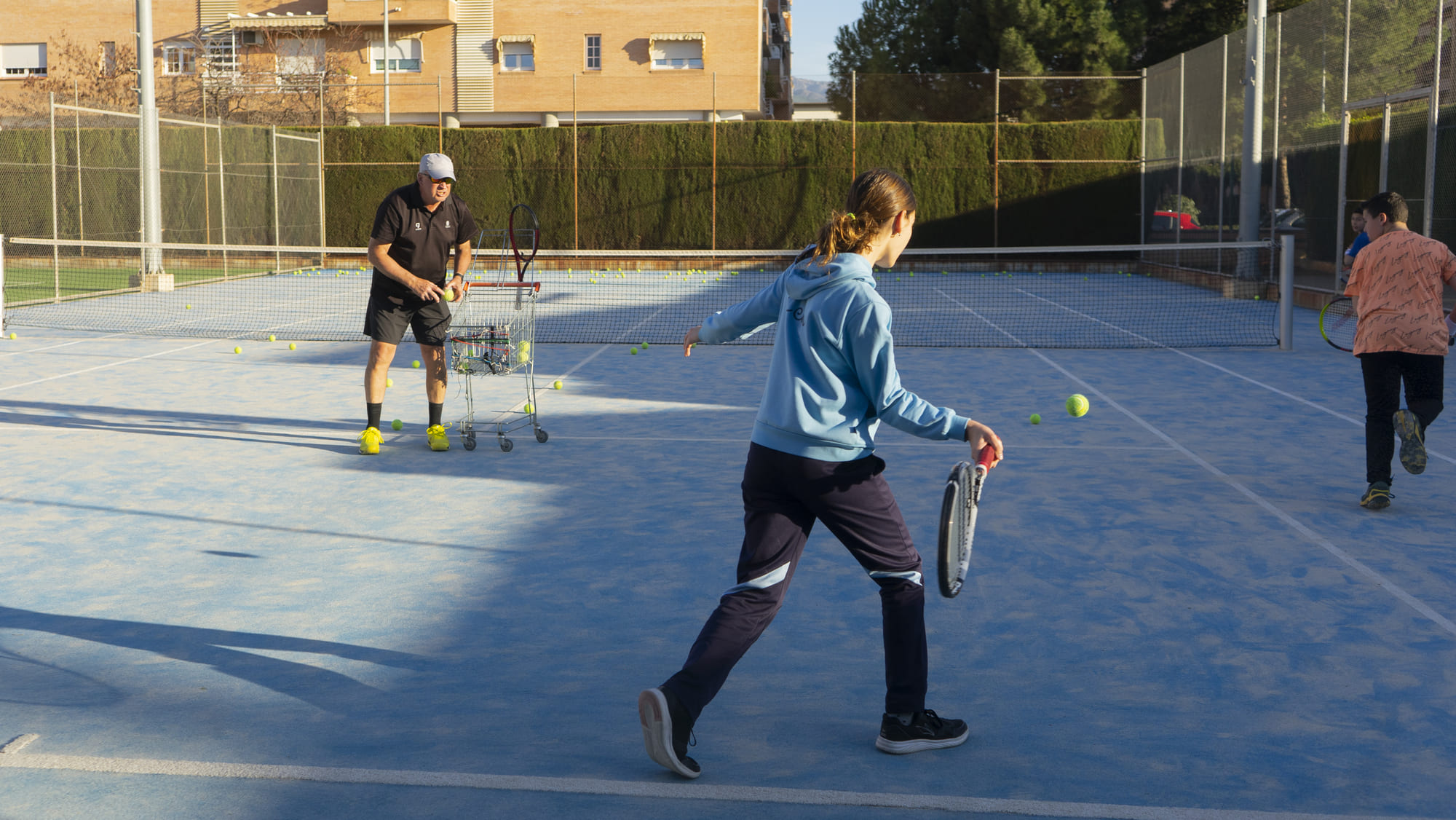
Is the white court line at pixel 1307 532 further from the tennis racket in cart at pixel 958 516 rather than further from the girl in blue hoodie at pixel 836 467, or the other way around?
the girl in blue hoodie at pixel 836 467

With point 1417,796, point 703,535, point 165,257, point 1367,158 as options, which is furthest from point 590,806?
point 165,257

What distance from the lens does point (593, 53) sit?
1654 inches

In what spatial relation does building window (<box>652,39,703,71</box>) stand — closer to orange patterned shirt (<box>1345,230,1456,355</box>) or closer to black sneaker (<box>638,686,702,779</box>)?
orange patterned shirt (<box>1345,230,1456,355</box>)

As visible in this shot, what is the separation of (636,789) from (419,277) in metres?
4.93

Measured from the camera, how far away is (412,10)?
137 feet

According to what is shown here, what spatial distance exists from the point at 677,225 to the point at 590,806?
2488 cm

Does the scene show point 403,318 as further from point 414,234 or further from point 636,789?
point 636,789

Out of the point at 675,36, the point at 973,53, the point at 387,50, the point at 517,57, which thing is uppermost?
the point at 675,36

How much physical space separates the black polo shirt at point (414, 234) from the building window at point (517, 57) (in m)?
36.1

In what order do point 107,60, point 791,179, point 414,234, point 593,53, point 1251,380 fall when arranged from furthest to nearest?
point 107,60 → point 593,53 → point 791,179 → point 1251,380 → point 414,234

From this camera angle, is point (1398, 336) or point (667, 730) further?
point (1398, 336)

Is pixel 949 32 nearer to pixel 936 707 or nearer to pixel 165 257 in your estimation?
pixel 165 257

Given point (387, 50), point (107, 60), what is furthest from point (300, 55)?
point (107, 60)

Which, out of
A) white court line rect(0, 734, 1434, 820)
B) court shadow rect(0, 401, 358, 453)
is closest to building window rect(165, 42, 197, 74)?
court shadow rect(0, 401, 358, 453)
